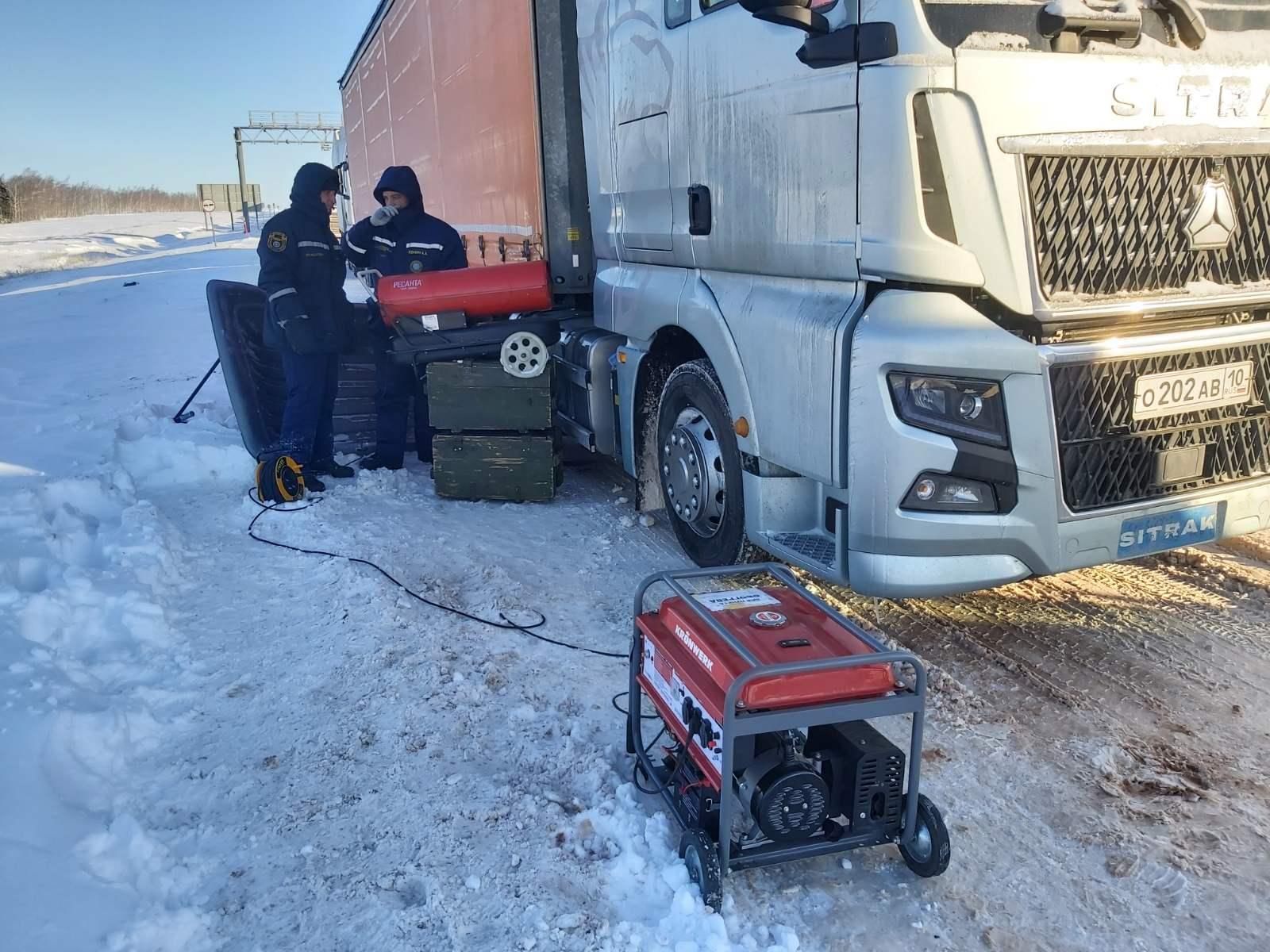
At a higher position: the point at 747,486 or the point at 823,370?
the point at 823,370

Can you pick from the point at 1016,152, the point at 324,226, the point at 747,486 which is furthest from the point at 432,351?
the point at 1016,152

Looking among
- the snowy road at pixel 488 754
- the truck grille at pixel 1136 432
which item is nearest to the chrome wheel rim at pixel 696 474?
the snowy road at pixel 488 754

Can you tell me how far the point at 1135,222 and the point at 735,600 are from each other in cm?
189

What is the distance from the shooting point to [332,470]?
21.1 feet

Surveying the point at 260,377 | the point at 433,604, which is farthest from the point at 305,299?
the point at 433,604

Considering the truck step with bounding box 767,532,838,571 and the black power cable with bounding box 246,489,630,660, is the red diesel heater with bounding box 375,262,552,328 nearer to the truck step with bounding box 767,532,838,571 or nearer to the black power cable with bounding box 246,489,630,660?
A: the black power cable with bounding box 246,489,630,660

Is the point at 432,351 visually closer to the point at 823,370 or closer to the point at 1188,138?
the point at 823,370

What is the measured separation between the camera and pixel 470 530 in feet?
17.8

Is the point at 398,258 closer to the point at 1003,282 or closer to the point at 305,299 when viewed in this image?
the point at 305,299

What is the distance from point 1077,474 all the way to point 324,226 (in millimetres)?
4857

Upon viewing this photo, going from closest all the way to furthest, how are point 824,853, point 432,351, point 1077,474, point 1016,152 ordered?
point 824,853
point 1016,152
point 1077,474
point 432,351

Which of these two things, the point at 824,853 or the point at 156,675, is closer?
the point at 824,853

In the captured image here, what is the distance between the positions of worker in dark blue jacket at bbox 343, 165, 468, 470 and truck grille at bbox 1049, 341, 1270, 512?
456 centimetres

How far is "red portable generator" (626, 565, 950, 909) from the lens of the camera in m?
2.35
